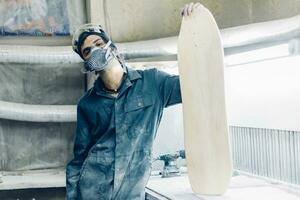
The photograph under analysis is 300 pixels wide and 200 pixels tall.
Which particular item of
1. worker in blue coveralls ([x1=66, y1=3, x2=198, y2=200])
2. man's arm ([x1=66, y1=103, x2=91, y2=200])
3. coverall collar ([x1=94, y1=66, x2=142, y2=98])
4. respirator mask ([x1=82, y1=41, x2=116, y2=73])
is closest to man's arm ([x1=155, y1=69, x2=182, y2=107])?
worker in blue coveralls ([x1=66, y1=3, x2=198, y2=200])

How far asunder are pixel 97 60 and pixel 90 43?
0.12 metres

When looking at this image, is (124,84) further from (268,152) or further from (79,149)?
(268,152)

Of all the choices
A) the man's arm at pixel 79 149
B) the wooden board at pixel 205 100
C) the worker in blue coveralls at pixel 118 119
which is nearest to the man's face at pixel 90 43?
the worker in blue coveralls at pixel 118 119

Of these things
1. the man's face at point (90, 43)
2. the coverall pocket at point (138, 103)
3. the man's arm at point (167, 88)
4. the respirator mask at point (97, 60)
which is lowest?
the coverall pocket at point (138, 103)

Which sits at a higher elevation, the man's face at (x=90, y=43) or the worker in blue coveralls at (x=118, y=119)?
the man's face at (x=90, y=43)

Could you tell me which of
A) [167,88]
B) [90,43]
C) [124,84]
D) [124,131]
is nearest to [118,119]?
[124,131]

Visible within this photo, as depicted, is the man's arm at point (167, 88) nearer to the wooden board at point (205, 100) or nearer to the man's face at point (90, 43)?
the wooden board at point (205, 100)

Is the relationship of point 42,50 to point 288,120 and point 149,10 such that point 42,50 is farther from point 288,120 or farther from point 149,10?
point 288,120

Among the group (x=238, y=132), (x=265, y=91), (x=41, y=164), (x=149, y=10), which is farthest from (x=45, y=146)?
(x=265, y=91)

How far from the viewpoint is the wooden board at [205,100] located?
76.4 inches

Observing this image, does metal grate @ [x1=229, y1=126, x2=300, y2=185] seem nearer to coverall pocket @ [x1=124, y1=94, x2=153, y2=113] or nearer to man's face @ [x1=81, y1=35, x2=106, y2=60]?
coverall pocket @ [x1=124, y1=94, x2=153, y2=113]

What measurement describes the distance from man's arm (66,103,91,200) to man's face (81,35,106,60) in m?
0.28

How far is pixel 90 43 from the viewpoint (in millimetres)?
2088

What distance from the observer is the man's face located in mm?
2078
